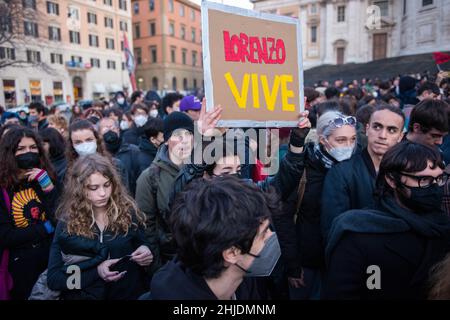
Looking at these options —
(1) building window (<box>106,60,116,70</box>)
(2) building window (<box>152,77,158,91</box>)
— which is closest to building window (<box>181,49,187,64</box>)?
(2) building window (<box>152,77,158,91</box>)

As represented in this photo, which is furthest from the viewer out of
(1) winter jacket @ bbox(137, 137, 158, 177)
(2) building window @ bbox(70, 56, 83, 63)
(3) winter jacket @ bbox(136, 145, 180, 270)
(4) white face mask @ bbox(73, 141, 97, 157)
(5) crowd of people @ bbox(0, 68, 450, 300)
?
(2) building window @ bbox(70, 56, 83, 63)

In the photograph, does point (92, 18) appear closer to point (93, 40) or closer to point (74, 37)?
point (93, 40)

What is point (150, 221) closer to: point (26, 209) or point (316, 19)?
point (26, 209)

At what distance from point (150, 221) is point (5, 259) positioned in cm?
121

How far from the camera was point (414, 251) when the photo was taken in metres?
1.79

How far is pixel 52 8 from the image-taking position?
114 ft

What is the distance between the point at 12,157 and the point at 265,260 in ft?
8.44

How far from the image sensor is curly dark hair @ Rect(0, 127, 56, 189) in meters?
2.95

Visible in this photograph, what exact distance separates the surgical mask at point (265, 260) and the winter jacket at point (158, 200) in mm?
1352

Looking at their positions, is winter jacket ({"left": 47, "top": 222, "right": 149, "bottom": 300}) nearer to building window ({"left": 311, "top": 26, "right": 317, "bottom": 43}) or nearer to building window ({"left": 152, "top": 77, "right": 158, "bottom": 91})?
building window ({"left": 311, "top": 26, "right": 317, "bottom": 43})

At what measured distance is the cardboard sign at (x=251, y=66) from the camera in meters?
2.24

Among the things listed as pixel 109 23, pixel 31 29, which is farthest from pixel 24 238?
pixel 109 23

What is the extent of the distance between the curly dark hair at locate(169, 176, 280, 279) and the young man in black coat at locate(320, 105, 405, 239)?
1056 millimetres
